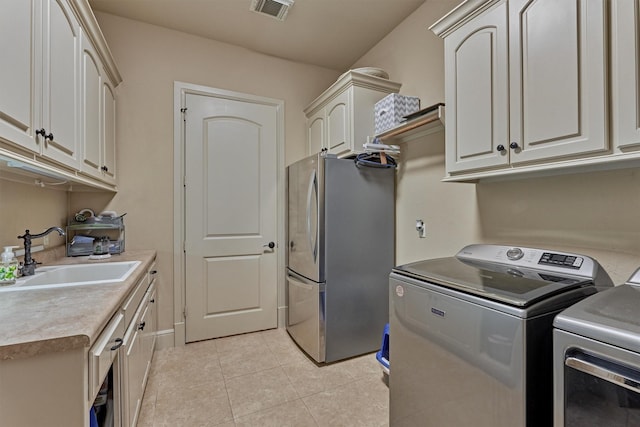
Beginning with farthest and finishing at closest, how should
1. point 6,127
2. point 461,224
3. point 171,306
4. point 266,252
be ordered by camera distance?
point 266,252 → point 171,306 → point 461,224 → point 6,127

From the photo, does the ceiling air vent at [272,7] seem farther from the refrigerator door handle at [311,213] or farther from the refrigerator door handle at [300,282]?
the refrigerator door handle at [300,282]

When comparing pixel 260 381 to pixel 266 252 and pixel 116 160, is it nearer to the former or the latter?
pixel 266 252

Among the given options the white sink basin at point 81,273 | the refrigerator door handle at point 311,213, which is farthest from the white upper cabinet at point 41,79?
the refrigerator door handle at point 311,213

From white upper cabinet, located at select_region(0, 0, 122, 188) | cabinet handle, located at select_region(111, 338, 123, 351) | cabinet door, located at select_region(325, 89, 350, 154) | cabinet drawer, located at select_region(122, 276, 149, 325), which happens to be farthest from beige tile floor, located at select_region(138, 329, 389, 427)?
cabinet door, located at select_region(325, 89, 350, 154)

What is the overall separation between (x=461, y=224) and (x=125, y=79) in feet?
9.77

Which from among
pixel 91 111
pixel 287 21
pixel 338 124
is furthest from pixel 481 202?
pixel 91 111

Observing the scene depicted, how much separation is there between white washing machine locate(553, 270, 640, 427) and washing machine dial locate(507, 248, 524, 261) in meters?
0.57

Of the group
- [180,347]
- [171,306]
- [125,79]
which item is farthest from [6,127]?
[180,347]

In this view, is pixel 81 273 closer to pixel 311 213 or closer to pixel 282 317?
pixel 311 213

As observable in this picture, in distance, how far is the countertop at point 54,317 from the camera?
80cm

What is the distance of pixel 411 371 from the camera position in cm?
144

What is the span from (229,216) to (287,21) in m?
1.82

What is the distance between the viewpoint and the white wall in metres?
1.27

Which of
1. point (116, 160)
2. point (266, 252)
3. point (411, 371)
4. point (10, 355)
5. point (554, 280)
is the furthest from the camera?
point (266, 252)
